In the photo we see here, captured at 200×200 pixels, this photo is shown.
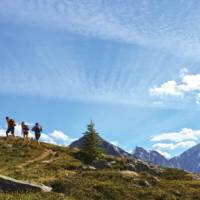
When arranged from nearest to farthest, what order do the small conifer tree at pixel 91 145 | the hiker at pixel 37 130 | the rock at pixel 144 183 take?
1. the rock at pixel 144 183
2. the small conifer tree at pixel 91 145
3. the hiker at pixel 37 130

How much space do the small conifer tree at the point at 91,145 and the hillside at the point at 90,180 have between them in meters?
1.53

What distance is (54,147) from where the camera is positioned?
62.8 metres

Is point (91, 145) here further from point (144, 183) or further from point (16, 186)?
point (16, 186)

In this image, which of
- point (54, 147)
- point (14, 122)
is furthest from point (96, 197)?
point (54, 147)

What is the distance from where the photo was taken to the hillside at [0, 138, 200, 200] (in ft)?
95.7

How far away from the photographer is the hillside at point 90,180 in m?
29.2

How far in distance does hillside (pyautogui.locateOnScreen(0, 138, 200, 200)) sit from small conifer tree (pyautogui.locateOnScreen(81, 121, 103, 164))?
1533 millimetres

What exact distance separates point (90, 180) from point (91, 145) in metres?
20.9

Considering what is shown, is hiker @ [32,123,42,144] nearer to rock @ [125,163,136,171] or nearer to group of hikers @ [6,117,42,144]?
group of hikers @ [6,117,42,144]

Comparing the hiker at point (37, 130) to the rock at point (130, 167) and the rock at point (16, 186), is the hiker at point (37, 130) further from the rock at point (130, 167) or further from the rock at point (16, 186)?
the rock at point (16, 186)

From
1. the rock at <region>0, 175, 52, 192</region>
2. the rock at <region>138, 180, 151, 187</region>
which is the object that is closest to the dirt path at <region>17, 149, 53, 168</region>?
the rock at <region>138, 180, 151, 187</region>

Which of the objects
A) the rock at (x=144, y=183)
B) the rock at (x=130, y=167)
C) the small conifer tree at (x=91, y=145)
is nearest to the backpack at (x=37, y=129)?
the small conifer tree at (x=91, y=145)

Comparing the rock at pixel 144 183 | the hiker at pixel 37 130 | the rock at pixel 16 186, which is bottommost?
the rock at pixel 16 186

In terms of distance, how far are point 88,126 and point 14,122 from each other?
31.7 ft
